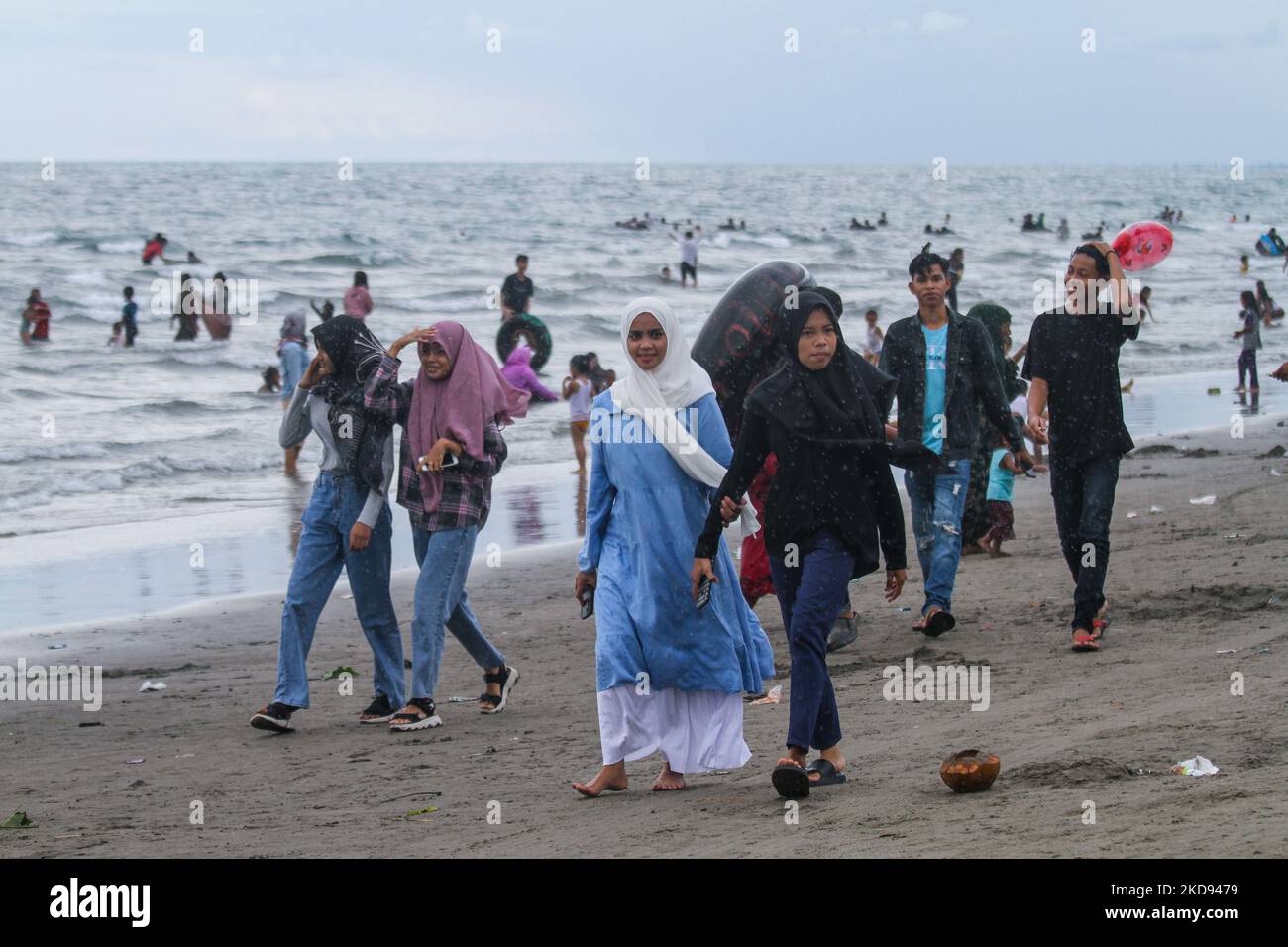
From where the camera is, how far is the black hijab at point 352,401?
22.0ft

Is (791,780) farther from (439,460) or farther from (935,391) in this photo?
(935,391)

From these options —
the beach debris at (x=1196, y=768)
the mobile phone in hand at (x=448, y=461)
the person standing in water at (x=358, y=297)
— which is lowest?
the beach debris at (x=1196, y=768)

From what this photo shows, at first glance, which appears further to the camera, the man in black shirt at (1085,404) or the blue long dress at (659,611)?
the man in black shirt at (1085,404)

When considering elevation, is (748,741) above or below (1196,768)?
below

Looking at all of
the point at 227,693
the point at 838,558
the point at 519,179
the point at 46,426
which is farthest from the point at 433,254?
the point at 519,179

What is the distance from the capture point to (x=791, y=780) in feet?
15.5

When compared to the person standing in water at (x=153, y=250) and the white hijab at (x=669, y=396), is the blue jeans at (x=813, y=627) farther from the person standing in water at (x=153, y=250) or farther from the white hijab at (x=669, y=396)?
the person standing in water at (x=153, y=250)

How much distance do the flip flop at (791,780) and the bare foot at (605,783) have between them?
0.70 meters

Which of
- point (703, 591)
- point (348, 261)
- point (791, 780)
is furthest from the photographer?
point (348, 261)

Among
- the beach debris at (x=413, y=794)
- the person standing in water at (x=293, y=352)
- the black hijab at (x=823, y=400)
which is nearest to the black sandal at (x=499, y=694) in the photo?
the beach debris at (x=413, y=794)

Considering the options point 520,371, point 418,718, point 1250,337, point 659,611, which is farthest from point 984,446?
point 1250,337

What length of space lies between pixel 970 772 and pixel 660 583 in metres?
1.18

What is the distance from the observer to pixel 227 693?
25.4ft

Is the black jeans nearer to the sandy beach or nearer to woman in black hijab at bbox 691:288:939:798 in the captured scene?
the sandy beach
